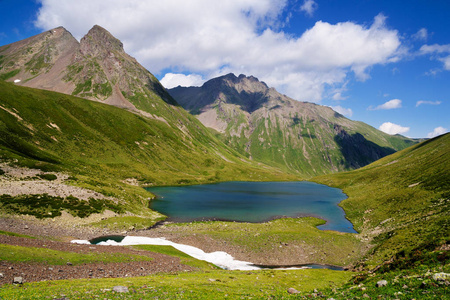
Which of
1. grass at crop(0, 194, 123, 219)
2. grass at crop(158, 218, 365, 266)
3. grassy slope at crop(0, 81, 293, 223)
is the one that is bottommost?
grass at crop(158, 218, 365, 266)

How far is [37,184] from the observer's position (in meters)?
71.2

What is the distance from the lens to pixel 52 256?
28.9 m

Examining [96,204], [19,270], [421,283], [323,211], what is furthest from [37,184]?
[323,211]

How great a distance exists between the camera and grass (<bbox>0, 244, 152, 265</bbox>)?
84.1 feet

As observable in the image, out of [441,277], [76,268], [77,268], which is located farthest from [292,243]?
[76,268]

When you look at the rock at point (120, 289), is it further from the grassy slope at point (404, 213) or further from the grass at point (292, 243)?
the grassy slope at point (404, 213)

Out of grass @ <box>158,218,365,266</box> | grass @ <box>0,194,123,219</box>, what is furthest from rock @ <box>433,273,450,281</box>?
grass @ <box>0,194,123,219</box>

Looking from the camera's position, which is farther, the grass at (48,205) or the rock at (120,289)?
the grass at (48,205)

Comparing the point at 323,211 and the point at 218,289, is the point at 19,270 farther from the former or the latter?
the point at 323,211

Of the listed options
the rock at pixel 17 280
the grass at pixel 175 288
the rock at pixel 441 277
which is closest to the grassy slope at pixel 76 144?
the grass at pixel 175 288

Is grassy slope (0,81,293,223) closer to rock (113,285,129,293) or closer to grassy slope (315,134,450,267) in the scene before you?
rock (113,285,129,293)

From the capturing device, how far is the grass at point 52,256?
25619 millimetres

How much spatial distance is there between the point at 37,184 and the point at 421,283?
3543 inches

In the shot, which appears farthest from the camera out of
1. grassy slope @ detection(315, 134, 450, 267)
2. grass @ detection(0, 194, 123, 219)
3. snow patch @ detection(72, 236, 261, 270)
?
grass @ detection(0, 194, 123, 219)
